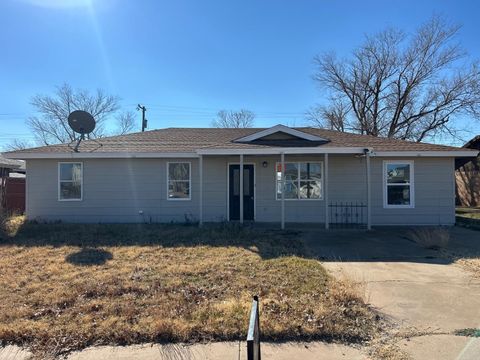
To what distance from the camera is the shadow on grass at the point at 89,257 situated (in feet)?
26.0

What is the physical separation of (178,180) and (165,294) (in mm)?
8852

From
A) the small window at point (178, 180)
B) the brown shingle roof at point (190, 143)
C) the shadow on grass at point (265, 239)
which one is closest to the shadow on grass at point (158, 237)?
the shadow on grass at point (265, 239)

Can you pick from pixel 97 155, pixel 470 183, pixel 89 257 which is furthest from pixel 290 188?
pixel 470 183

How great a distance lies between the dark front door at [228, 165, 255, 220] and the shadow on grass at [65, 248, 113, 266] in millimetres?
6122

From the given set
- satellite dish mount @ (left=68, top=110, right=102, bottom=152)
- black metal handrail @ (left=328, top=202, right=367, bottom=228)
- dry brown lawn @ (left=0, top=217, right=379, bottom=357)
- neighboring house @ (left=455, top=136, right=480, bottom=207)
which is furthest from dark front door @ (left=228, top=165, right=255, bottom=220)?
neighboring house @ (left=455, top=136, right=480, bottom=207)

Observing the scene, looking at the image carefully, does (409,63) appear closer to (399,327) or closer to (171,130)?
(171,130)

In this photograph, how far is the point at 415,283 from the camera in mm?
6438

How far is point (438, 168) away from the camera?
13938mm

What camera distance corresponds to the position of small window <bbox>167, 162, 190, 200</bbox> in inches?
567

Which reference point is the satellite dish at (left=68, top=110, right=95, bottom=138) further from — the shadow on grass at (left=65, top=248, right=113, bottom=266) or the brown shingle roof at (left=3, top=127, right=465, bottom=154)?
the shadow on grass at (left=65, top=248, right=113, bottom=266)

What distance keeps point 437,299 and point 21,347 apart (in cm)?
535

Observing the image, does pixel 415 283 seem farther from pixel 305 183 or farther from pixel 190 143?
pixel 190 143

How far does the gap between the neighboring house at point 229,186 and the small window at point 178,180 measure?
36 millimetres

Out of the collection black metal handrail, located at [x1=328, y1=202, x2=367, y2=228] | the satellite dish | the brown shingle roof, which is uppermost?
the satellite dish
